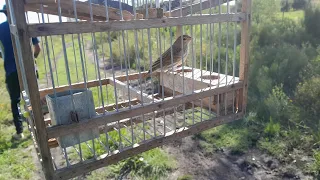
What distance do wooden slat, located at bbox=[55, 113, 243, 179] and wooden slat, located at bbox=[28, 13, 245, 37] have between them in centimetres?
76

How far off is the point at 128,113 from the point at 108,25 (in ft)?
1.82

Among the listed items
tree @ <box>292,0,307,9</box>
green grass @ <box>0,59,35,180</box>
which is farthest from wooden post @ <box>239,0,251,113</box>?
tree @ <box>292,0,307,9</box>

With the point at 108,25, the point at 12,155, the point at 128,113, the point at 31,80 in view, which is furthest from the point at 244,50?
the point at 12,155

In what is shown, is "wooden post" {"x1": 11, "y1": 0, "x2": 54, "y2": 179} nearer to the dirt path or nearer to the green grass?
the dirt path

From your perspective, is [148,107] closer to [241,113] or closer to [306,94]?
[241,113]

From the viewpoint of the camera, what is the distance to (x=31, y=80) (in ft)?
4.68

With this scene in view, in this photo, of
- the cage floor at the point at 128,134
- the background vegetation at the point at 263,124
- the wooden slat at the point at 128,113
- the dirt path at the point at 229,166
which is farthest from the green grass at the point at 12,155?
the wooden slat at the point at 128,113

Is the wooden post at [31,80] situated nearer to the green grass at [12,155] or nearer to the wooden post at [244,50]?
the wooden post at [244,50]

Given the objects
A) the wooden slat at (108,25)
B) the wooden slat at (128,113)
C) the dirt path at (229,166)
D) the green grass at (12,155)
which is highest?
the wooden slat at (108,25)

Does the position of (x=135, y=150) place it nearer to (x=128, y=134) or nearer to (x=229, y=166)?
(x=229, y=166)

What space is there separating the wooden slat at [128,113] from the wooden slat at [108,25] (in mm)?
506

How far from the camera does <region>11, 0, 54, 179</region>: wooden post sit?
134 centimetres

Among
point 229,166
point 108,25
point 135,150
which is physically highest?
point 108,25

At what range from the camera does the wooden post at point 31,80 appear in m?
1.34
